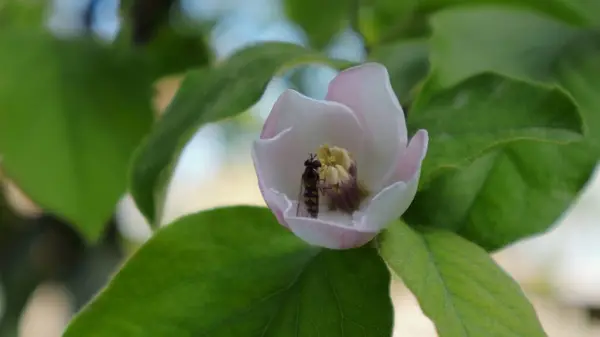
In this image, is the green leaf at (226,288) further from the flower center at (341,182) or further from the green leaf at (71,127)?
the green leaf at (71,127)

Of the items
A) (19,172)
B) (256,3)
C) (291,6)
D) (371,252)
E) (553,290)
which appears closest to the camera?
(371,252)

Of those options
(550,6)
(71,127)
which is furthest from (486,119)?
(71,127)

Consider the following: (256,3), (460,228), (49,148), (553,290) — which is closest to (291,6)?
(49,148)

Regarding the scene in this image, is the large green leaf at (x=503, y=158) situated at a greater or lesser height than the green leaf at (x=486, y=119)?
lesser

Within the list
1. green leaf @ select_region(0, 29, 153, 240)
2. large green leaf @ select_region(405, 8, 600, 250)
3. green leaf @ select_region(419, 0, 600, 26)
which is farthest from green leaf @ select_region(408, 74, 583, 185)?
green leaf @ select_region(0, 29, 153, 240)

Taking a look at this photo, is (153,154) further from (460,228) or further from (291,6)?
(291,6)

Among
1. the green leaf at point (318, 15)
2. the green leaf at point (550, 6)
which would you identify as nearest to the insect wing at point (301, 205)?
the green leaf at point (550, 6)
